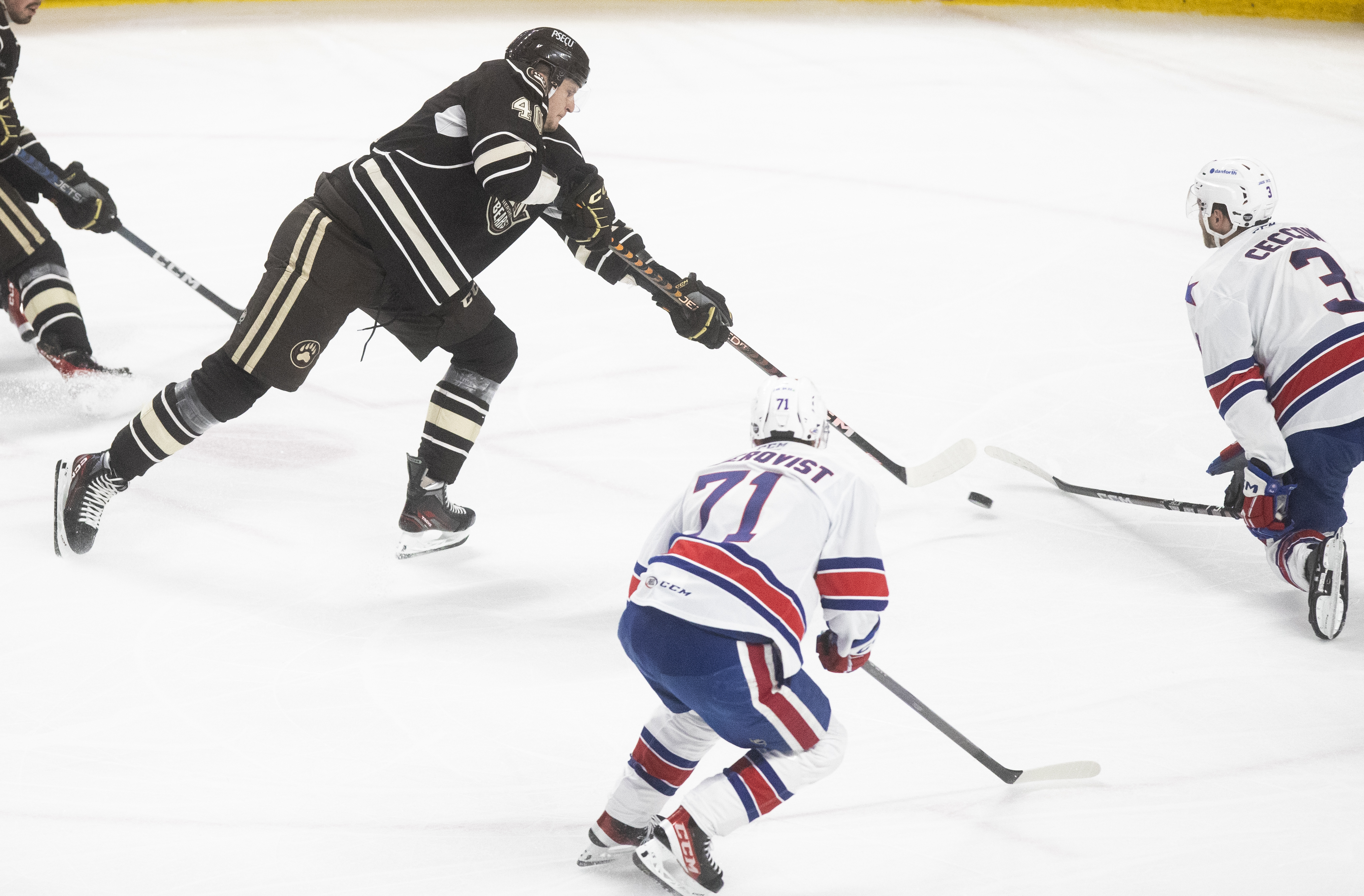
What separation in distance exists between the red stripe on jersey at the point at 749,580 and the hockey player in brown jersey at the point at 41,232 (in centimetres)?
219

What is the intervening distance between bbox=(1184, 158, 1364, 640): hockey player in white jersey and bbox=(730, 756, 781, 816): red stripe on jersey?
51.6 inches

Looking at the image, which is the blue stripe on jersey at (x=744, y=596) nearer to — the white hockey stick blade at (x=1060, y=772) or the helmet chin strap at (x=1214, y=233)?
the white hockey stick blade at (x=1060, y=772)

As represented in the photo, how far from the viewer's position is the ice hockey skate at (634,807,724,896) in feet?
5.99

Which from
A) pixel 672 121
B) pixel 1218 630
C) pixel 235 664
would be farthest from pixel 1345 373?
pixel 672 121

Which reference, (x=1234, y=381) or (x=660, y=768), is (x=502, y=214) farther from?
(x=1234, y=381)

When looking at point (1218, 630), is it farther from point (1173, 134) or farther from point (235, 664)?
point (1173, 134)

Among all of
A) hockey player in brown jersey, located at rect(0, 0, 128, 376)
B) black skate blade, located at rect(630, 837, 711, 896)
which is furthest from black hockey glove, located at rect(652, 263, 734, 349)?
hockey player in brown jersey, located at rect(0, 0, 128, 376)

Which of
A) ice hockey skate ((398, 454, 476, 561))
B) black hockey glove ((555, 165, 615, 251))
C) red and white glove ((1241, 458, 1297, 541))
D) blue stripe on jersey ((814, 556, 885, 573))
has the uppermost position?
black hockey glove ((555, 165, 615, 251))

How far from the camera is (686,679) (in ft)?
5.90

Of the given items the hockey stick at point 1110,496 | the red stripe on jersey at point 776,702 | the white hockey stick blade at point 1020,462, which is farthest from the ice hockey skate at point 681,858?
the white hockey stick blade at point 1020,462

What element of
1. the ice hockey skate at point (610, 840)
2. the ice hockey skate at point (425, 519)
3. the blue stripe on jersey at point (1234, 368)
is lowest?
the ice hockey skate at point (425, 519)

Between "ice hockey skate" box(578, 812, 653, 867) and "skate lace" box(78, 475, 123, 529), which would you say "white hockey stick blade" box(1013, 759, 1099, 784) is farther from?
"skate lace" box(78, 475, 123, 529)

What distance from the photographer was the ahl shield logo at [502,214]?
259 centimetres

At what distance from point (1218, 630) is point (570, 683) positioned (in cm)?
124
